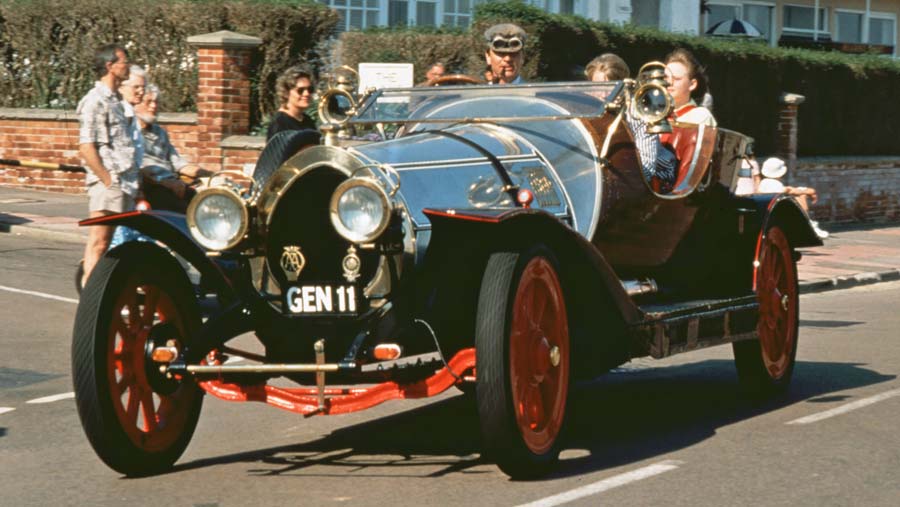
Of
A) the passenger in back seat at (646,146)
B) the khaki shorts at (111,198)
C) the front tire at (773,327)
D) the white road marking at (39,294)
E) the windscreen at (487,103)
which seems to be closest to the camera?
the windscreen at (487,103)

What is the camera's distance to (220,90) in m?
18.6

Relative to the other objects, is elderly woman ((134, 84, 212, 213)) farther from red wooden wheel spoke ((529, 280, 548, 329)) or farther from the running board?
red wooden wheel spoke ((529, 280, 548, 329))

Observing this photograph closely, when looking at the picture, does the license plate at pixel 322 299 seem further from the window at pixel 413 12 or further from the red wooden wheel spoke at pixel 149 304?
the window at pixel 413 12

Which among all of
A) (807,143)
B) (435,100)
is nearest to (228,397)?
(435,100)

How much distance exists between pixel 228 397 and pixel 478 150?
59.9 inches

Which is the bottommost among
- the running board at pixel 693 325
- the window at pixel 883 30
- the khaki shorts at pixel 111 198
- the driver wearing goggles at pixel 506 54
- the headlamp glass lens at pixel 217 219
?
the running board at pixel 693 325

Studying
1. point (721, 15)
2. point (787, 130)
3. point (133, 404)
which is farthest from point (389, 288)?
point (721, 15)

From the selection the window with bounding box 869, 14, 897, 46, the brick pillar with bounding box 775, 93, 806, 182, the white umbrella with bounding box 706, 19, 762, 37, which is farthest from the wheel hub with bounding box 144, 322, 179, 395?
the window with bounding box 869, 14, 897, 46

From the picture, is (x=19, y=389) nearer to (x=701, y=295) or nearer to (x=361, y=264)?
(x=361, y=264)

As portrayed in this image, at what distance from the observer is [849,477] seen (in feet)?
21.6

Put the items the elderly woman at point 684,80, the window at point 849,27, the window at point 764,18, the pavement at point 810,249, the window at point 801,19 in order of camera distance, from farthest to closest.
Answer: the window at point 849,27
the window at point 801,19
the window at point 764,18
the pavement at point 810,249
the elderly woman at point 684,80

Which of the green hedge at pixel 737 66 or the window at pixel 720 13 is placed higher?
the window at pixel 720 13

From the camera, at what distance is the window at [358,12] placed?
2536 cm

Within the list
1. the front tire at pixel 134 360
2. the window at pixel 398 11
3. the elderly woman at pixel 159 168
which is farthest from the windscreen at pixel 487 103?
the window at pixel 398 11
